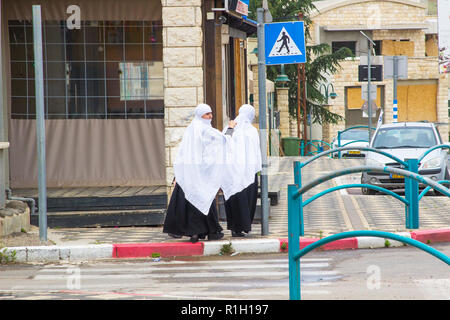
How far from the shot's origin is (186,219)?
34.4 ft

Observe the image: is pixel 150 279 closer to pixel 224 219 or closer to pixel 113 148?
pixel 224 219

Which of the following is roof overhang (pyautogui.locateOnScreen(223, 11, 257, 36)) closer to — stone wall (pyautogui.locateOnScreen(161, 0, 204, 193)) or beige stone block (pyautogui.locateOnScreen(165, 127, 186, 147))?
stone wall (pyautogui.locateOnScreen(161, 0, 204, 193))

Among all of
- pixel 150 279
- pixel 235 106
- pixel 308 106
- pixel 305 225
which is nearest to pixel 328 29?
pixel 308 106

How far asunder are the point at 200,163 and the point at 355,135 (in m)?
23.6

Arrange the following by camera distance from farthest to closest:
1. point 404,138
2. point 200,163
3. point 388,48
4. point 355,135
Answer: point 388,48
point 355,135
point 404,138
point 200,163

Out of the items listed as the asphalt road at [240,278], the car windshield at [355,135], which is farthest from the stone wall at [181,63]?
the car windshield at [355,135]

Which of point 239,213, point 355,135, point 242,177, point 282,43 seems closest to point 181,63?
point 282,43

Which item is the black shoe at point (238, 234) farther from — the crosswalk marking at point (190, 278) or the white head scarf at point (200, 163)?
the crosswalk marking at point (190, 278)

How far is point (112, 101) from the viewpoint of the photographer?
13773mm

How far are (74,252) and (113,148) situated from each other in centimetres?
394

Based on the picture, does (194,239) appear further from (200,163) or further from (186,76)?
(186,76)

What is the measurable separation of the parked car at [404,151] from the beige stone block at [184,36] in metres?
5.90

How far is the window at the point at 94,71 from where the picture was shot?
13.6 meters

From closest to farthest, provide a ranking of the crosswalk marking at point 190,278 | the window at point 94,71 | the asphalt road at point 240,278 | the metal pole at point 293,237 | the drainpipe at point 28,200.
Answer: the metal pole at point 293,237
the asphalt road at point 240,278
the crosswalk marking at point 190,278
the drainpipe at point 28,200
the window at point 94,71
